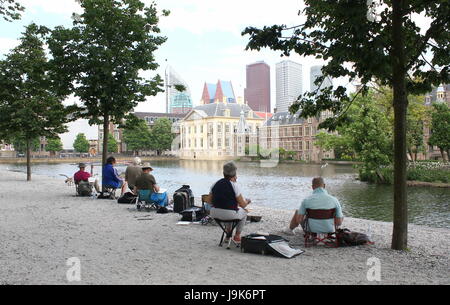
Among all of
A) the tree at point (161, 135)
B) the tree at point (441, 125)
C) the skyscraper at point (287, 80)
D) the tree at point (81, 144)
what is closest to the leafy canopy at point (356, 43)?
the tree at point (441, 125)

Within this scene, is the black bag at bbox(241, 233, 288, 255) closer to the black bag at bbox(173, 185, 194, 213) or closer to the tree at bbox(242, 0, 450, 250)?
the tree at bbox(242, 0, 450, 250)

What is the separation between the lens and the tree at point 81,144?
12456 cm

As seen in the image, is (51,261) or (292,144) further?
(292,144)

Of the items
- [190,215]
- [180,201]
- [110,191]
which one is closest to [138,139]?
[110,191]

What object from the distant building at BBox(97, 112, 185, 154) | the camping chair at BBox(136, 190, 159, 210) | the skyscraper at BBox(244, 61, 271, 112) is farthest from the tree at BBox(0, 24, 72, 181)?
the skyscraper at BBox(244, 61, 271, 112)

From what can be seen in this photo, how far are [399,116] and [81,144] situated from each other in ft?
412

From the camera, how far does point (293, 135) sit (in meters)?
93.2

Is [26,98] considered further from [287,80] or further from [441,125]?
[287,80]

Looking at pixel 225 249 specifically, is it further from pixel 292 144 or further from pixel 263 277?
pixel 292 144

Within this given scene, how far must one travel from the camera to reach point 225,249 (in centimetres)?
784

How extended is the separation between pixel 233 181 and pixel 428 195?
21.0 metres

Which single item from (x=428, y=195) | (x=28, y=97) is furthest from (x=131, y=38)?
(x=428, y=195)

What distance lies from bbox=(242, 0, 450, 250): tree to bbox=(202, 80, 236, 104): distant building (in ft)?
471

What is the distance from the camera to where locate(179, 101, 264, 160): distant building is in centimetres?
10925
